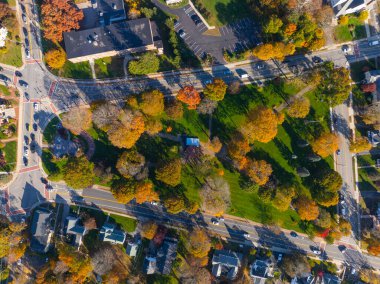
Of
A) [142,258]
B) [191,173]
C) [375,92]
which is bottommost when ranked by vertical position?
[142,258]

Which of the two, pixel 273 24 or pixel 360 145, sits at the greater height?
pixel 273 24

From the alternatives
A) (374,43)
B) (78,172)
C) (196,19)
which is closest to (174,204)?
(78,172)

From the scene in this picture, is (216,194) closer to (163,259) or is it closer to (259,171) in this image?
(259,171)

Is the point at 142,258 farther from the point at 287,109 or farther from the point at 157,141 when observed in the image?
the point at 287,109

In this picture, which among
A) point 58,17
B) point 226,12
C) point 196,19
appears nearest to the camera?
point 58,17

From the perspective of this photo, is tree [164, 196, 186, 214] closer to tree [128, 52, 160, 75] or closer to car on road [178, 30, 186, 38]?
tree [128, 52, 160, 75]

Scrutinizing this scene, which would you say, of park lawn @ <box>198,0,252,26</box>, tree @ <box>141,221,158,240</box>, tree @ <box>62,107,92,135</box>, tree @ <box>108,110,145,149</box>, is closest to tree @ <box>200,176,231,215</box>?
tree @ <box>141,221,158,240</box>

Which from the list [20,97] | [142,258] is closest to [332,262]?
[142,258]
